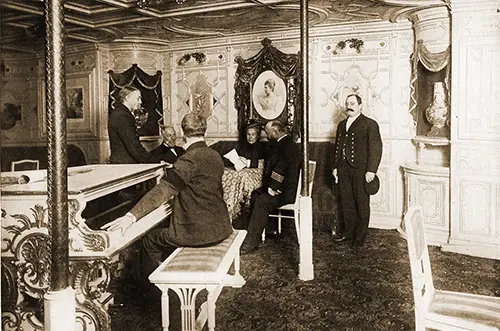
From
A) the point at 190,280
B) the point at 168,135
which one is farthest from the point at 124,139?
the point at 168,135

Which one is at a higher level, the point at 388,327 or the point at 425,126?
the point at 425,126

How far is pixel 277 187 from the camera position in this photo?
5.96 metres

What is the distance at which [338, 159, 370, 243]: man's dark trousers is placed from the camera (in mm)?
6176

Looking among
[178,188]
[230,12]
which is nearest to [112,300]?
[178,188]

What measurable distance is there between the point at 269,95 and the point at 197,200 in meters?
5.19

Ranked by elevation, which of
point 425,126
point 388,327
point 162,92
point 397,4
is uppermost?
point 397,4

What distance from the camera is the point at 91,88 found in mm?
9586

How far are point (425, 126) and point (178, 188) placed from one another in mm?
4772

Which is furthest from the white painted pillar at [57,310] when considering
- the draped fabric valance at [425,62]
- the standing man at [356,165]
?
the draped fabric valance at [425,62]

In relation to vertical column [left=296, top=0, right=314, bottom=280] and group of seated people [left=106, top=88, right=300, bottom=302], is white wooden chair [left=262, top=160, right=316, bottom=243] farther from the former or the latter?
group of seated people [left=106, top=88, right=300, bottom=302]

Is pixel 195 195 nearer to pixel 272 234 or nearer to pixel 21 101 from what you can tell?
pixel 272 234

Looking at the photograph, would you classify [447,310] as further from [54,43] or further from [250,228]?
[250,228]

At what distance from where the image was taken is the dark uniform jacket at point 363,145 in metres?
6.10

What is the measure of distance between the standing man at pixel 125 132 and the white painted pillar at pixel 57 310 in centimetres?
322
